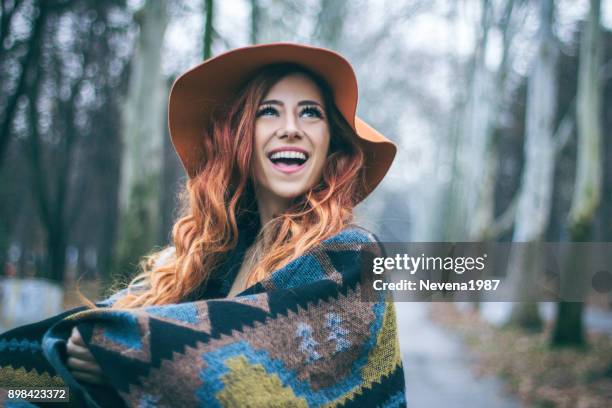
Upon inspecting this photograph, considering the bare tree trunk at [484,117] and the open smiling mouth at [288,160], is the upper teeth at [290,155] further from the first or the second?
the bare tree trunk at [484,117]

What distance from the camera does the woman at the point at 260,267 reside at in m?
1.42

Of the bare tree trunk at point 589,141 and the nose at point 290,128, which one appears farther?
the bare tree trunk at point 589,141

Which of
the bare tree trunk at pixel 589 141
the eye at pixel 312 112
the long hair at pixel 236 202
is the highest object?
the bare tree trunk at pixel 589 141

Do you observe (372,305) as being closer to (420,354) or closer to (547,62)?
(420,354)

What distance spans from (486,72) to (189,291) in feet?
49.1

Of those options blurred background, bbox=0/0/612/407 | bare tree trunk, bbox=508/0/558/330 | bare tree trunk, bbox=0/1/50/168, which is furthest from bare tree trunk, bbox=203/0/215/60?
bare tree trunk, bbox=508/0/558/330

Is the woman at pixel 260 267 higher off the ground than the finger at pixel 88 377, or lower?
higher

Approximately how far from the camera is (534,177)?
1025cm

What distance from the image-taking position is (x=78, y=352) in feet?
4.82

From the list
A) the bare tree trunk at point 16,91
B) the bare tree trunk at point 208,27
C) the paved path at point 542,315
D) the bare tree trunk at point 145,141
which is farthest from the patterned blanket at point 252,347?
the paved path at point 542,315

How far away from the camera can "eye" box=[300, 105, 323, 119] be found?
2.10 m

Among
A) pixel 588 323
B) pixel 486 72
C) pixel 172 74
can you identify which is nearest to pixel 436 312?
pixel 588 323

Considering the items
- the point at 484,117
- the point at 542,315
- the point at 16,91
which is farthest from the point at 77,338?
the point at 484,117

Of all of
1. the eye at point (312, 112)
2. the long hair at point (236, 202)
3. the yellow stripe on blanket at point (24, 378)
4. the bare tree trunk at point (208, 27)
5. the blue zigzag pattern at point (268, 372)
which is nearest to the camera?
the blue zigzag pattern at point (268, 372)
